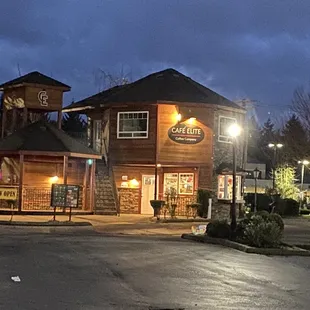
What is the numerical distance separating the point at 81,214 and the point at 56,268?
59.1 feet

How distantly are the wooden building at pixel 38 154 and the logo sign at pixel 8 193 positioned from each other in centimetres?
5

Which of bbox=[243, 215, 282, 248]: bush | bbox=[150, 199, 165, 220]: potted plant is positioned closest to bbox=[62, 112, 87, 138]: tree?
bbox=[150, 199, 165, 220]: potted plant

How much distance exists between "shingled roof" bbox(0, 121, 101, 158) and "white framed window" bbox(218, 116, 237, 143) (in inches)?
273

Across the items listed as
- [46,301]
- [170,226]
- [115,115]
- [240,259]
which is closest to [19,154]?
[115,115]

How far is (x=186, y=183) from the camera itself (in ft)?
115

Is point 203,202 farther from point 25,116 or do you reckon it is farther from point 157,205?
point 25,116

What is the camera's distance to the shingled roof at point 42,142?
99.8 ft

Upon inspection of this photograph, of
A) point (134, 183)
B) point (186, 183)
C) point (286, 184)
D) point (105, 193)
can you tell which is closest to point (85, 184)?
point (105, 193)

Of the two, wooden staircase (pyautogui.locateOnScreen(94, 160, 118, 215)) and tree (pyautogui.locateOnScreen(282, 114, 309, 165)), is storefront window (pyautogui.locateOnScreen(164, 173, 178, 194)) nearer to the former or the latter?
wooden staircase (pyautogui.locateOnScreen(94, 160, 118, 215))

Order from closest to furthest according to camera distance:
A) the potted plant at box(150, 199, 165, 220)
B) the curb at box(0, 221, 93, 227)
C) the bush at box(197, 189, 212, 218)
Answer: the curb at box(0, 221, 93, 227) < the potted plant at box(150, 199, 165, 220) < the bush at box(197, 189, 212, 218)

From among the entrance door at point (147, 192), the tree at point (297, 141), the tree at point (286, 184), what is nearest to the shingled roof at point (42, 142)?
the entrance door at point (147, 192)

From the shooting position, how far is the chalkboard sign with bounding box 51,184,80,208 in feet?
82.7

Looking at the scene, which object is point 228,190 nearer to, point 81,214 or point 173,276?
point 81,214

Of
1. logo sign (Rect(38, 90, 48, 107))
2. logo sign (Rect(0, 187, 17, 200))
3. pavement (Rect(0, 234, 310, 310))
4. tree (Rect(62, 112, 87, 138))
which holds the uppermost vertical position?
tree (Rect(62, 112, 87, 138))
